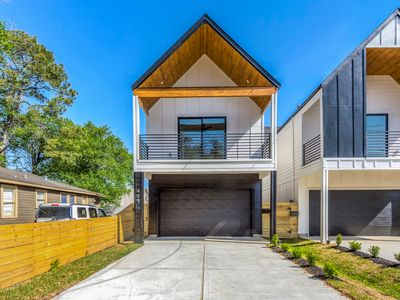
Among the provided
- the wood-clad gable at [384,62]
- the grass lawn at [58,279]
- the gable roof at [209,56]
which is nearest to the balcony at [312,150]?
the gable roof at [209,56]

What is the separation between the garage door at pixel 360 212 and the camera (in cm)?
1293

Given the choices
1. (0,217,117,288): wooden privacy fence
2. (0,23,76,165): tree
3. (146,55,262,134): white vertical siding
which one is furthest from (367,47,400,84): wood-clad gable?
(0,23,76,165): tree

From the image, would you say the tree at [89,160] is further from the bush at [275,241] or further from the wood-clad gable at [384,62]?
the wood-clad gable at [384,62]

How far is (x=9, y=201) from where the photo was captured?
563 inches

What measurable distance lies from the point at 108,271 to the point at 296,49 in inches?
641

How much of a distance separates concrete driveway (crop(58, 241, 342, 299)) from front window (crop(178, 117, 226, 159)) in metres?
4.71

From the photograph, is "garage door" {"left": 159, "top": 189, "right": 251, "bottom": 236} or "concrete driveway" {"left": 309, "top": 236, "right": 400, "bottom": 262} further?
"garage door" {"left": 159, "top": 189, "right": 251, "bottom": 236}

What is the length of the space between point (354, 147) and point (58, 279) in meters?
10.5

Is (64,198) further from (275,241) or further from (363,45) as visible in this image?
(363,45)

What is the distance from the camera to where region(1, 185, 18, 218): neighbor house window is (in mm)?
13796

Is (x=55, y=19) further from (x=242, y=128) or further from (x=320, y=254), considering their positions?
(x=320, y=254)

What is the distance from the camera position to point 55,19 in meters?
22.0

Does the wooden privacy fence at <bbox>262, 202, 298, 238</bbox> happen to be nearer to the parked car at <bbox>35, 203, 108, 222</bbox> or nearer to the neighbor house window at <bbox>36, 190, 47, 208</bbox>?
the parked car at <bbox>35, 203, 108, 222</bbox>

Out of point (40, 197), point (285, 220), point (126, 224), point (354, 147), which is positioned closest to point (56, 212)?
point (126, 224)
